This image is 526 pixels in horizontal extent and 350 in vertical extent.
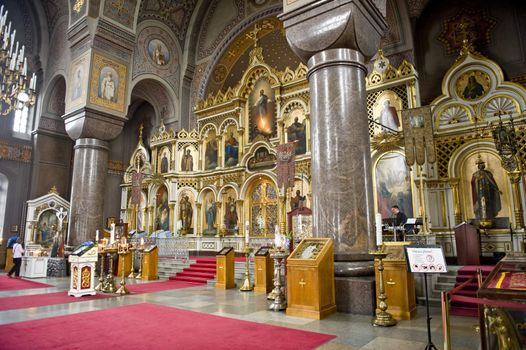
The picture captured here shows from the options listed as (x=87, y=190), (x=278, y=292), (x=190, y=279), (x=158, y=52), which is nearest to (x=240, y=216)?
(x=190, y=279)

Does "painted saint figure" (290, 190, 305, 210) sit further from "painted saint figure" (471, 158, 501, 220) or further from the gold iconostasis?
"painted saint figure" (471, 158, 501, 220)

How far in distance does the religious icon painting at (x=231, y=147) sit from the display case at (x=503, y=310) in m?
12.7

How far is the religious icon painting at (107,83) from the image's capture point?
12.7m

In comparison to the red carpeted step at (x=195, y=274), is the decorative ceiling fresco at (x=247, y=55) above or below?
above

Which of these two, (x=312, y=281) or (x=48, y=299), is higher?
(x=312, y=281)

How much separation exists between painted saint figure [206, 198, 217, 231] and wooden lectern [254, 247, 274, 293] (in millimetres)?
6950

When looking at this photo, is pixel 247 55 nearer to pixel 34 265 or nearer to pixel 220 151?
pixel 220 151

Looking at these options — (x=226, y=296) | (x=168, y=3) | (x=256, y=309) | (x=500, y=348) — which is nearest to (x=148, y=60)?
(x=168, y=3)

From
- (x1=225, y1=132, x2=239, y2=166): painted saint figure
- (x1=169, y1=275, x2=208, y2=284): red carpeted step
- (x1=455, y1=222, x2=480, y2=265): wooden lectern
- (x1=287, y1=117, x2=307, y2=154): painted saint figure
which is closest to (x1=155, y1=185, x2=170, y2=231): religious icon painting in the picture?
(x1=225, y1=132, x2=239, y2=166): painted saint figure

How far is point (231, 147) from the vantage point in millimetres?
15328

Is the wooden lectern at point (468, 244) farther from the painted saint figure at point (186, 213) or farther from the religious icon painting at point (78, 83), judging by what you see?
the religious icon painting at point (78, 83)

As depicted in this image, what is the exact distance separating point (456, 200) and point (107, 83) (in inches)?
463

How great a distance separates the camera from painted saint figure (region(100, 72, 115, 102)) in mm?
12990

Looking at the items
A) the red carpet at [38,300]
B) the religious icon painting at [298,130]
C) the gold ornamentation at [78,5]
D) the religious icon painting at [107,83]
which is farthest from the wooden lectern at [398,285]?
the gold ornamentation at [78,5]
